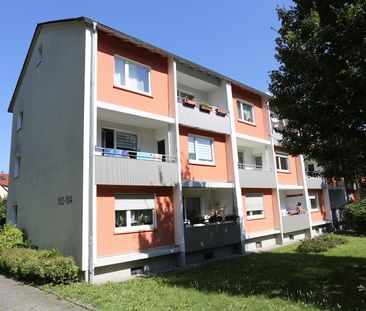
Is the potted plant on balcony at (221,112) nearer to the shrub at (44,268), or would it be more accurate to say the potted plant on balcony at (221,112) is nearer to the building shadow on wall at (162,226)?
the building shadow on wall at (162,226)

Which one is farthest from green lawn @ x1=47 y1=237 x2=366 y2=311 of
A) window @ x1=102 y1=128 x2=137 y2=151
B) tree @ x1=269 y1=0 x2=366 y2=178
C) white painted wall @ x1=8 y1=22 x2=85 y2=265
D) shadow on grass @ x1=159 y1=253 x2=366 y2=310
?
window @ x1=102 y1=128 x2=137 y2=151

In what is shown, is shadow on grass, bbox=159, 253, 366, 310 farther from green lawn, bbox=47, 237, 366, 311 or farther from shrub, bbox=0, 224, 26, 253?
shrub, bbox=0, 224, 26, 253

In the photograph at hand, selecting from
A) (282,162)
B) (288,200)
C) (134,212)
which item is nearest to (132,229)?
(134,212)

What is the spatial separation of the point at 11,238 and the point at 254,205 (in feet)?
45.4

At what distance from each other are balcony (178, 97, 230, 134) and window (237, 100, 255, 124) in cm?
225

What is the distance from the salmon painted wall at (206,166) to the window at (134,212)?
7.92 feet

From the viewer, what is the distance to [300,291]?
9391 millimetres

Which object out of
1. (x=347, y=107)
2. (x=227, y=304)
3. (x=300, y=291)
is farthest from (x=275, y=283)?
(x=347, y=107)

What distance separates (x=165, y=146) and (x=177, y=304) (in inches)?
357

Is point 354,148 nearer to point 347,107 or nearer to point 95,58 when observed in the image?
point 347,107

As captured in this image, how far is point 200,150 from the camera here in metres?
18.3

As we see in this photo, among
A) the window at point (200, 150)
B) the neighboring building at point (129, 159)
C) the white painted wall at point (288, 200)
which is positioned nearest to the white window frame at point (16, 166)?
the neighboring building at point (129, 159)

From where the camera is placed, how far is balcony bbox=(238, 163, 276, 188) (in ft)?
64.7

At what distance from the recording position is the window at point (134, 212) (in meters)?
14.1
